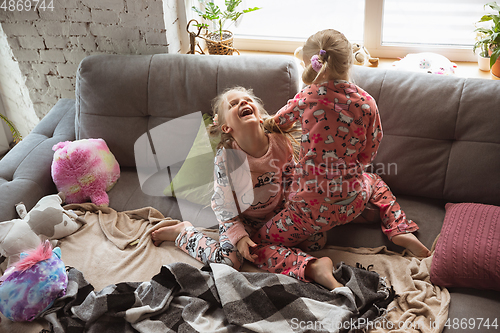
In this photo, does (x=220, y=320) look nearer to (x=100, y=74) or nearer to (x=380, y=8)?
(x=100, y=74)

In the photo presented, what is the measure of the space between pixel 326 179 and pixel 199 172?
628mm

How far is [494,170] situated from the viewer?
161cm

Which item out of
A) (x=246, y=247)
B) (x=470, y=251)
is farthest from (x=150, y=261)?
(x=470, y=251)

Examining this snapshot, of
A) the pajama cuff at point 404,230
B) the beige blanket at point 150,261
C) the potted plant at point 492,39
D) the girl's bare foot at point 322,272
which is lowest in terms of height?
the beige blanket at point 150,261

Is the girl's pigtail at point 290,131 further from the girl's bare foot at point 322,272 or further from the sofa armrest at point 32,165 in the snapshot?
the sofa armrest at point 32,165

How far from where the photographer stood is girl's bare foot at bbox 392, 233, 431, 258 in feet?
5.14

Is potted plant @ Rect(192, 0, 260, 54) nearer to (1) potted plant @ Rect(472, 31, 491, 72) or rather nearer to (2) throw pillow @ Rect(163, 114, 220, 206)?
(2) throw pillow @ Rect(163, 114, 220, 206)

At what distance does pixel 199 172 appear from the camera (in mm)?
1861

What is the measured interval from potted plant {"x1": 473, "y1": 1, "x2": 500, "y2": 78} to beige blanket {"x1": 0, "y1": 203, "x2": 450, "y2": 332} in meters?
1.11

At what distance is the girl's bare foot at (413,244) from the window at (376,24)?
4.04ft

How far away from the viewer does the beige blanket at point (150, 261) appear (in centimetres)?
136

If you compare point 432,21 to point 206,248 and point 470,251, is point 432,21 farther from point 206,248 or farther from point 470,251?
point 206,248

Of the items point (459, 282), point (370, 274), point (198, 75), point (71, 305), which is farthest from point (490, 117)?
point (71, 305)

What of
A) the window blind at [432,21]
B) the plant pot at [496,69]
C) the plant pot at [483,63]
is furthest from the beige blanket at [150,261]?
the window blind at [432,21]
